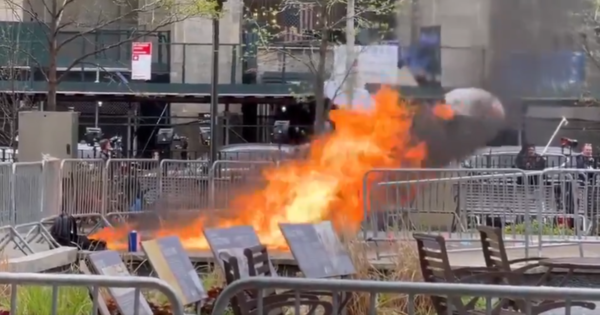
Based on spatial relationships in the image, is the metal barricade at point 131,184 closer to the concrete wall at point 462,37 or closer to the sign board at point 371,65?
the sign board at point 371,65

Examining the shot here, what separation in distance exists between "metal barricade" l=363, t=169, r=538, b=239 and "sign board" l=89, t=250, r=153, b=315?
4933 millimetres

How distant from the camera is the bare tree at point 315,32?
15.1 metres

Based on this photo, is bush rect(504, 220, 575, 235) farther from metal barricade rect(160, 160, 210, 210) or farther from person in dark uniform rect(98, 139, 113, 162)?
person in dark uniform rect(98, 139, 113, 162)

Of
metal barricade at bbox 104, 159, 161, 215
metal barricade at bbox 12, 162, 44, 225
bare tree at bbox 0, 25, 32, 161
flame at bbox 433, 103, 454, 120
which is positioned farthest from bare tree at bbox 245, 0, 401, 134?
bare tree at bbox 0, 25, 32, 161

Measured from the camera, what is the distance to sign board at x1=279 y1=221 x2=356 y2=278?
739 cm

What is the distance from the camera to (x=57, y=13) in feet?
52.6

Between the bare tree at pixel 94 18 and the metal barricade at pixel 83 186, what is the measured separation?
144 inches

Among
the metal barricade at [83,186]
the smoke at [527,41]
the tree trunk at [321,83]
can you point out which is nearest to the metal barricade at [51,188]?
the metal barricade at [83,186]

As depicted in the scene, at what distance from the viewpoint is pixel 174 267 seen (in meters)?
6.78

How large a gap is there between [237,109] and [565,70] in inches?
616

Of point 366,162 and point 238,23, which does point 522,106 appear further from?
point 238,23

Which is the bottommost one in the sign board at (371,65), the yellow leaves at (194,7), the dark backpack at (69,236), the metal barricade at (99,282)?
the dark backpack at (69,236)

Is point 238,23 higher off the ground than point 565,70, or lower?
higher

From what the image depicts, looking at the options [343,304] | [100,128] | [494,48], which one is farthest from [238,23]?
[343,304]
